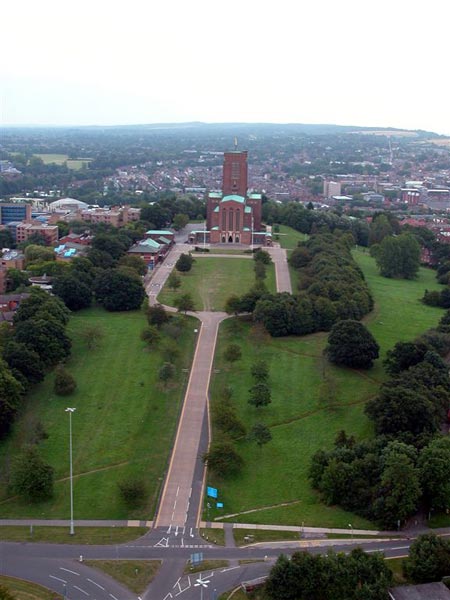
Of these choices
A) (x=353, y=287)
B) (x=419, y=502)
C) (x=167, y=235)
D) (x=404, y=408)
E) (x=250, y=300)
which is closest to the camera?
(x=419, y=502)

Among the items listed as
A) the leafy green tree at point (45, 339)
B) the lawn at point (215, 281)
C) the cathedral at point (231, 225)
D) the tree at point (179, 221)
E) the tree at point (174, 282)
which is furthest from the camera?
the tree at point (179, 221)

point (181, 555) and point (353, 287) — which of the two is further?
point (353, 287)

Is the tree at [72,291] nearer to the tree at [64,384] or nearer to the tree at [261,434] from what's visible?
the tree at [64,384]

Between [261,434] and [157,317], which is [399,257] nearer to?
[157,317]

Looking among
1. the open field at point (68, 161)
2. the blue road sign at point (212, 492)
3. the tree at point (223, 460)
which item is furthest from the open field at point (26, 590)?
the open field at point (68, 161)

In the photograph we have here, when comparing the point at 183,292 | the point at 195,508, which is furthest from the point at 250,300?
the point at 195,508

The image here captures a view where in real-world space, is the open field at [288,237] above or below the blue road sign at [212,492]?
below

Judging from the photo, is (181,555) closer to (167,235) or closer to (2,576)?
(2,576)
